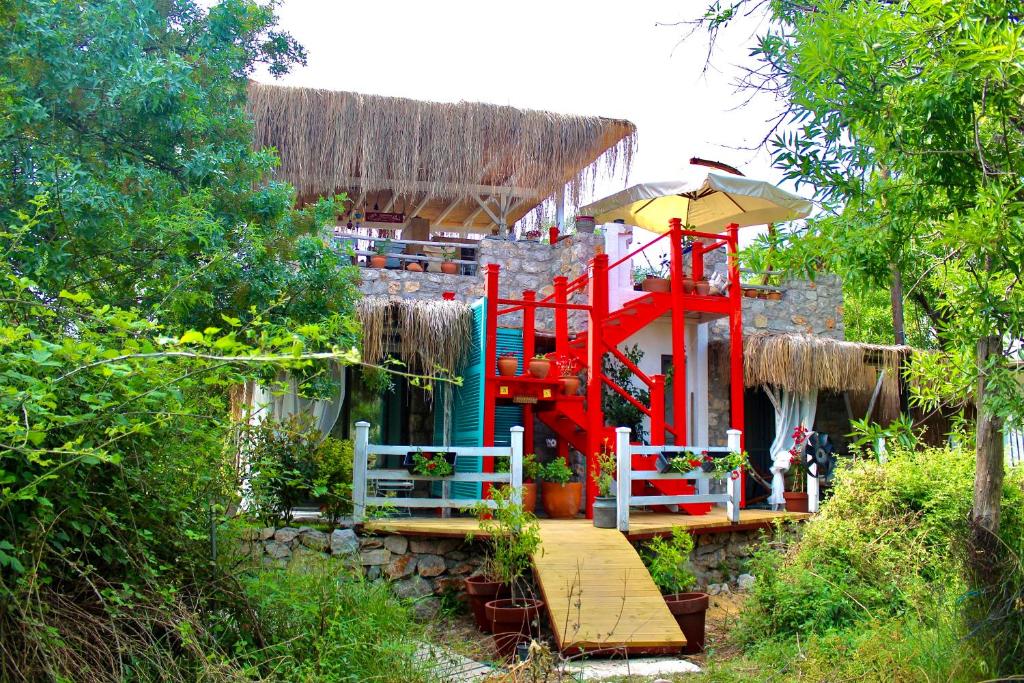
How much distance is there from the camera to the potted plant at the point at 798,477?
32.3ft

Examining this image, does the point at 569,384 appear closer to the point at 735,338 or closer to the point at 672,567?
the point at 735,338

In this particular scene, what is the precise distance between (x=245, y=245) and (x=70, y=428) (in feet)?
11.3

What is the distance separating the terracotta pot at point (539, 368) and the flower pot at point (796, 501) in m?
3.04

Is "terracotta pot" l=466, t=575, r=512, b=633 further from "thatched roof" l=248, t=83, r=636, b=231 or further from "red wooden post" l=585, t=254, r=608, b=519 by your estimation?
"thatched roof" l=248, t=83, r=636, b=231

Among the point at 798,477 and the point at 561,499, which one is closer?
the point at 561,499

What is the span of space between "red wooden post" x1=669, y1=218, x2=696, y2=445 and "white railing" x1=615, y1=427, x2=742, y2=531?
99 cm

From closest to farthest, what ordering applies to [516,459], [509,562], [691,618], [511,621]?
[511,621] < [691,618] < [509,562] < [516,459]

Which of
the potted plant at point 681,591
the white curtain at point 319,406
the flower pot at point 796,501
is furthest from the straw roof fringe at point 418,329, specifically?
the flower pot at point 796,501

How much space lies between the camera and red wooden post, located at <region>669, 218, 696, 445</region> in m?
10.0

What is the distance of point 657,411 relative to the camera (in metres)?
10.1

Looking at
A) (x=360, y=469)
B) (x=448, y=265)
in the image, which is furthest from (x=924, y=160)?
(x=448, y=265)

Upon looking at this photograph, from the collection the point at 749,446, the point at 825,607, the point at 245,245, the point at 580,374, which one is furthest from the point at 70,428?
the point at 749,446

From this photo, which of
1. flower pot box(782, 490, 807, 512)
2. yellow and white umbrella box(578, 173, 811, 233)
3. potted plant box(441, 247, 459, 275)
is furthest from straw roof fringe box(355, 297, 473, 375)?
flower pot box(782, 490, 807, 512)

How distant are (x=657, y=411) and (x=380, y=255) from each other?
4094 mm
